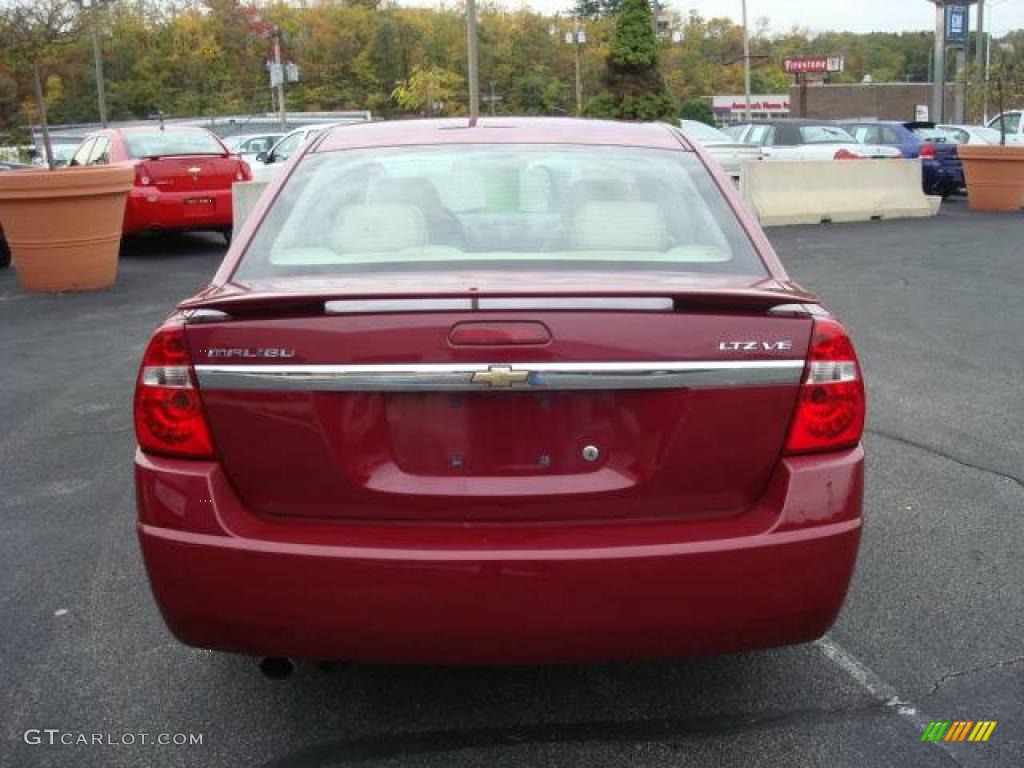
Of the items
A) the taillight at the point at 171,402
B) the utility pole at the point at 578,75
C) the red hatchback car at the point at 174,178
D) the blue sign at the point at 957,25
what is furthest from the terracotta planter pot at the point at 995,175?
the utility pole at the point at 578,75

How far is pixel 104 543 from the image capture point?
4.47 metres

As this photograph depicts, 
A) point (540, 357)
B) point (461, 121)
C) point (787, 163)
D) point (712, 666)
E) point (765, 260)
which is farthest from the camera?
point (787, 163)

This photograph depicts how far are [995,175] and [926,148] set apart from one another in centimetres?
229

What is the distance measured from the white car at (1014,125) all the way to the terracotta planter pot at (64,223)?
733 inches

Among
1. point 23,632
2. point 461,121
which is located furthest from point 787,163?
point 23,632

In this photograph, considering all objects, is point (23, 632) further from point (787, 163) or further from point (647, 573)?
point (787, 163)

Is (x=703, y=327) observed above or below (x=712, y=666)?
above

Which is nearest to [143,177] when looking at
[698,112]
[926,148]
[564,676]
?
[564,676]

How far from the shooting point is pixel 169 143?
1411cm

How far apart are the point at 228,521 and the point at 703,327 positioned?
123cm

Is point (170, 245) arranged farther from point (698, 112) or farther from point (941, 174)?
point (698, 112)

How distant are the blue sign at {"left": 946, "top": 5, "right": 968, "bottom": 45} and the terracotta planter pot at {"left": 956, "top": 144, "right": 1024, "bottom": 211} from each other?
68.7 ft

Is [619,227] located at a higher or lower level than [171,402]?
higher

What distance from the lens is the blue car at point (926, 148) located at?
2067 cm
